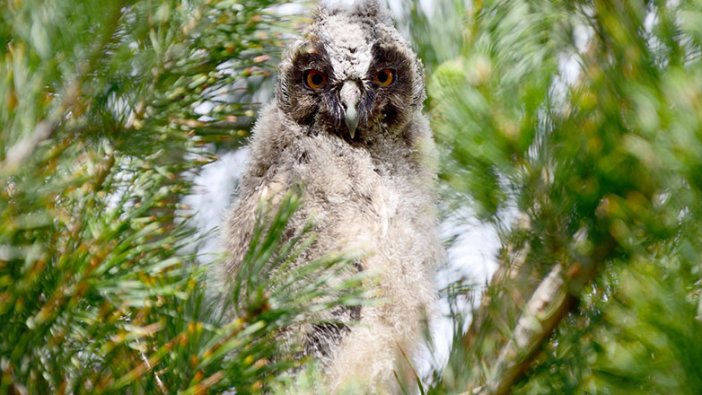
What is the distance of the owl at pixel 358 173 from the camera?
2105mm

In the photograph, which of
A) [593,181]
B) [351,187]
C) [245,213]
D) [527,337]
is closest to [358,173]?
[351,187]

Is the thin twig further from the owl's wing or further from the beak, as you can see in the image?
the beak

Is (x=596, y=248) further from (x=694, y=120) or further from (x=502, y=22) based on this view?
(x=502, y=22)

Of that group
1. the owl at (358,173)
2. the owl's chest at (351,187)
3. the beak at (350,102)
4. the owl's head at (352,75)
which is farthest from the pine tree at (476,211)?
the owl's head at (352,75)

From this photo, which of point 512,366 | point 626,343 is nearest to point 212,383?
point 512,366

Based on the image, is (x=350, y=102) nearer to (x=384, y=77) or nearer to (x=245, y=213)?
(x=384, y=77)

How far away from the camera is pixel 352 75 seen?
249 centimetres

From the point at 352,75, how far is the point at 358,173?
0.37 m

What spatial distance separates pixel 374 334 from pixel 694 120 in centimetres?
138

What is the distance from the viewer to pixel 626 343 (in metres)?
1.00

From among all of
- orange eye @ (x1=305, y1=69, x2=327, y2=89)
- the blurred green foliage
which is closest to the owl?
orange eye @ (x1=305, y1=69, x2=327, y2=89)

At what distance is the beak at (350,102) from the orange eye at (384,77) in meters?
0.14

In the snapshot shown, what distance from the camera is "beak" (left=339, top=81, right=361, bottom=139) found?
7.79 ft

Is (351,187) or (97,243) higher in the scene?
(97,243)
